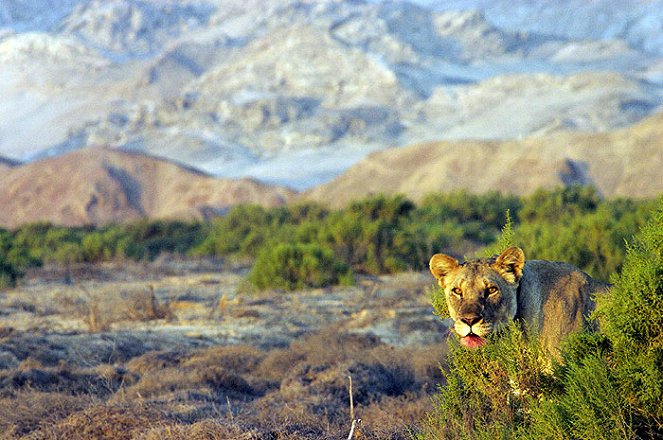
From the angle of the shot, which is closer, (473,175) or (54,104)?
(473,175)

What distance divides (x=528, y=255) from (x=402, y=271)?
7.45 metres

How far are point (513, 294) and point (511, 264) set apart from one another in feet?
0.55

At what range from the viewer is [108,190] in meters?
98.2

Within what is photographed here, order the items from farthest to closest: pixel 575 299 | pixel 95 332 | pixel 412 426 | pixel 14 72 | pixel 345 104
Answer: pixel 14 72, pixel 345 104, pixel 95 332, pixel 412 426, pixel 575 299

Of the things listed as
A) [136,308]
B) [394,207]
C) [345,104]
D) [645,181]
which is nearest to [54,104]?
[345,104]

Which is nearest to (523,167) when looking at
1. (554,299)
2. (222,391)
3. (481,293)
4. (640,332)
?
(222,391)

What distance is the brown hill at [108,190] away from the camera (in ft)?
311

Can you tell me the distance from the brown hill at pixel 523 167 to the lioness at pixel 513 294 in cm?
6362

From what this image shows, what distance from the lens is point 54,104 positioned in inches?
7116

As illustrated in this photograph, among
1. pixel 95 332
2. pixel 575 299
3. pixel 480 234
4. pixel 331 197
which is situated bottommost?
pixel 331 197

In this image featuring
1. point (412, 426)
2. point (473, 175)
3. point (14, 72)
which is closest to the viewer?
point (412, 426)

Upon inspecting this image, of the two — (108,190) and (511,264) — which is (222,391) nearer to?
(511,264)

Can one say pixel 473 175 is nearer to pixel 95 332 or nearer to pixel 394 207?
pixel 394 207

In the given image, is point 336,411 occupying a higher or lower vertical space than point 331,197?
higher
